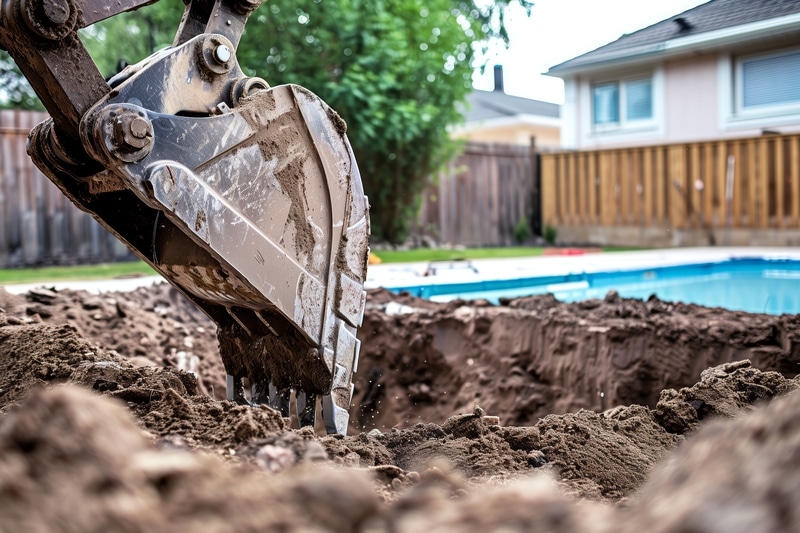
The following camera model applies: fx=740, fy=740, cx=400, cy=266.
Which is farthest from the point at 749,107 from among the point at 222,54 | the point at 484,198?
the point at 222,54

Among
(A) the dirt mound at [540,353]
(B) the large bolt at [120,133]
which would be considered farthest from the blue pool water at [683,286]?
(B) the large bolt at [120,133]

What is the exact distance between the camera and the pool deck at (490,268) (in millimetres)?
6871

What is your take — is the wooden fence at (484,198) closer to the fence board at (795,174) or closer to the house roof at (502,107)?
the fence board at (795,174)

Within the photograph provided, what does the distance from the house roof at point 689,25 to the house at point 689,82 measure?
24 mm

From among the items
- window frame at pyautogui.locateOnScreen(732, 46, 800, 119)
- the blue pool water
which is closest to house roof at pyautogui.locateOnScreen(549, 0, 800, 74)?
window frame at pyautogui.locateOnScreen(732, 46, 800, 119)

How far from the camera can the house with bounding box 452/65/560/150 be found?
26.7 m

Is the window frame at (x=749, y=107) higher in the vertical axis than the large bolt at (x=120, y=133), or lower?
higher

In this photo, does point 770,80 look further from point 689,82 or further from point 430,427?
point 430,427

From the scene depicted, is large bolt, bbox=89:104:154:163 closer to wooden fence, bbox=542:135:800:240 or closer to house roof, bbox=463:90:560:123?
wooden fence, bbox=542:135:800:240

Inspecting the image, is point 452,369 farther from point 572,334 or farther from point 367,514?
point 367,514

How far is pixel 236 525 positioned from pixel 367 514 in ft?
0.51

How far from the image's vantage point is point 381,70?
11.7 meters

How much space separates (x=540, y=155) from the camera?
17.1 m

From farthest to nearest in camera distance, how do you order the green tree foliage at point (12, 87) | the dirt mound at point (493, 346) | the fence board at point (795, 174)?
the green tree foliage at point (12, 87) → the fence board at point (795, 174) → the dirt mound at point (493, 346)
